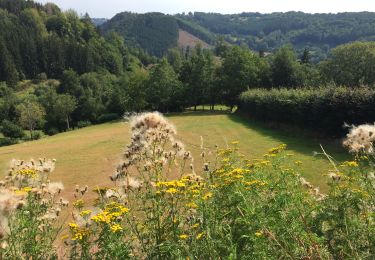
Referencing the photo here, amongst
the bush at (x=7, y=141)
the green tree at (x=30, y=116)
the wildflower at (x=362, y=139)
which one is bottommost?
the bush at (x=7, y=141)

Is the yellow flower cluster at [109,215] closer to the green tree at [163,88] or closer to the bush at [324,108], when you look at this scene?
the bush at [324,108]

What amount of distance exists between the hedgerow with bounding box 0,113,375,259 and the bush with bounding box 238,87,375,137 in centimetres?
2232

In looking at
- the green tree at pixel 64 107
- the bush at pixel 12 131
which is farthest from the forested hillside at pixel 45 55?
the green tree at pixel 64 107

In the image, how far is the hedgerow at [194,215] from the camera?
4.01 m

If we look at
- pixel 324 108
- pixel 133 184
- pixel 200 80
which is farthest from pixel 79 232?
pixel 200 80

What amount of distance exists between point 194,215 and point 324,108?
33173 millimetres

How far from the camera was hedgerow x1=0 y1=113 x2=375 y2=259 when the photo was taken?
13.1 feet

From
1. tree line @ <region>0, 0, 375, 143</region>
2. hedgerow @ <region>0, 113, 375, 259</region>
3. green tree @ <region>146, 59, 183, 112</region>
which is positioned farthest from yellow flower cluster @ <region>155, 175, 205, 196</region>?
green tree @ <region>146, 59, 183, 112</region>

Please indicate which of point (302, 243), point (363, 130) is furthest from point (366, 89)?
point (302, 243)

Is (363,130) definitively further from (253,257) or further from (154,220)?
(154,220)

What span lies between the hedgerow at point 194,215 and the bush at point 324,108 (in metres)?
22.3

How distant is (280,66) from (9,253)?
71612 mm

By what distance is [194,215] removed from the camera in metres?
5.34

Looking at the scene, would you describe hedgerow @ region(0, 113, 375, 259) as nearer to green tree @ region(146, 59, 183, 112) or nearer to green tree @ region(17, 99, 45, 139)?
green tree @ region(146, 59, 183, 112)
